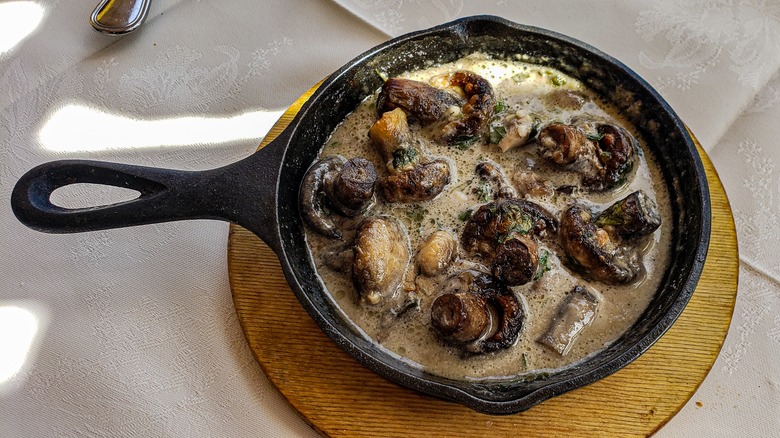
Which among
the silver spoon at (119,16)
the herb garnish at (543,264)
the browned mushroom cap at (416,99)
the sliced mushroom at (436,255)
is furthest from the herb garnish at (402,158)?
the silver spoon at (119,16)

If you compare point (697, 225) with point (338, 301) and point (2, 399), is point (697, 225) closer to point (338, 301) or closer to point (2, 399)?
point (338, 301)

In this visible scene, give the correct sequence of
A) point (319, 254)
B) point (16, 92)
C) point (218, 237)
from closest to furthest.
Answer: point (319, 254) < point (218, 237) < point (16, 92)

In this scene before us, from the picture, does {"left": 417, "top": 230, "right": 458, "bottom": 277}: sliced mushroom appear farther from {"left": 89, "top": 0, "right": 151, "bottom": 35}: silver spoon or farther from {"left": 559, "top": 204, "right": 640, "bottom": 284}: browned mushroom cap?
{"left": 89, "top": 0, "right": 151, "bottom": 35}: silver spoon

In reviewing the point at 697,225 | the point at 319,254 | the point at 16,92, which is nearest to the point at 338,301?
the point at 319,254

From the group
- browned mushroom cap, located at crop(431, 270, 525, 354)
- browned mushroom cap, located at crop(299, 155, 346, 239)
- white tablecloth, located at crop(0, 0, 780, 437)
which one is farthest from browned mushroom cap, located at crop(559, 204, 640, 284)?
browned mushroom cap, located at crop(299, 155, 346, 239)

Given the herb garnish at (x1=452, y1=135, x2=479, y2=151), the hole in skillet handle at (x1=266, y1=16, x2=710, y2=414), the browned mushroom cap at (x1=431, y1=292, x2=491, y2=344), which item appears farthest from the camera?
the herb garnish at (x1=452, y1=135, x2=479, y2=151)

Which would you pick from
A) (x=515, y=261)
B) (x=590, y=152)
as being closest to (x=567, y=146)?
(x=590, y=152)
